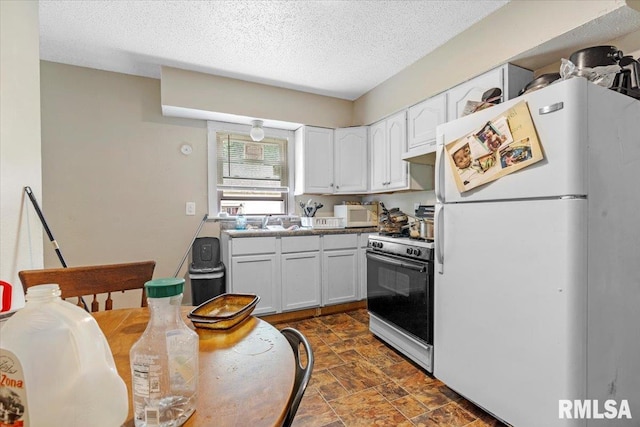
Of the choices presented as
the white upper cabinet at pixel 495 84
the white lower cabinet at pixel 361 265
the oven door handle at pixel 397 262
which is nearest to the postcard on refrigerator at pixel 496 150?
the oven door handle at pixel 397 262

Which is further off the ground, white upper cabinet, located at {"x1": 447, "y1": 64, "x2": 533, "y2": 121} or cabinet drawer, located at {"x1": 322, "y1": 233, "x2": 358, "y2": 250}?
white upper cabinet, located at {"x1": 447, "y1": 64, "x2": 533, "y2": 121}

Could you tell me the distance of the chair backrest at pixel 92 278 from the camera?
119 cm

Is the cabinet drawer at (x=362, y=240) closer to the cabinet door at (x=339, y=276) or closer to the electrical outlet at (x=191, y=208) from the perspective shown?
Result: the cabinet door at (x=339, y=276)

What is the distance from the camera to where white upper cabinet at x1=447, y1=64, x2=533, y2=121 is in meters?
2.03

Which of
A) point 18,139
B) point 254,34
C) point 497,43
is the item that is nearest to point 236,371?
point 18,139

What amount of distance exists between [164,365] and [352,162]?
3.26 metres

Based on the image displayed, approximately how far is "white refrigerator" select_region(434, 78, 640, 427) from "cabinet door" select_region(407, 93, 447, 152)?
1003 mm

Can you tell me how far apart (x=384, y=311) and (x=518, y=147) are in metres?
1.58

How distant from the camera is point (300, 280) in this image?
120 inches

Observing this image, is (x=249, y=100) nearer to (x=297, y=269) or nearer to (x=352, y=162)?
(x=352, y=162)

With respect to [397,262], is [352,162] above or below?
above

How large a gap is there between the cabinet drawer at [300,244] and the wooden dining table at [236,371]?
1982 mm

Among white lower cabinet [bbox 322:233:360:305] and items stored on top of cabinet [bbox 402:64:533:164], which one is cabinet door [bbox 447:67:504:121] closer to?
items stored on top of cabinet [bbox 402:64:533:164]

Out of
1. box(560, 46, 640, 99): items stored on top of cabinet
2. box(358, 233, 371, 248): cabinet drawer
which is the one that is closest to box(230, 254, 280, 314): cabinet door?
box(358, 233, 371, 248): cabinet drawer
